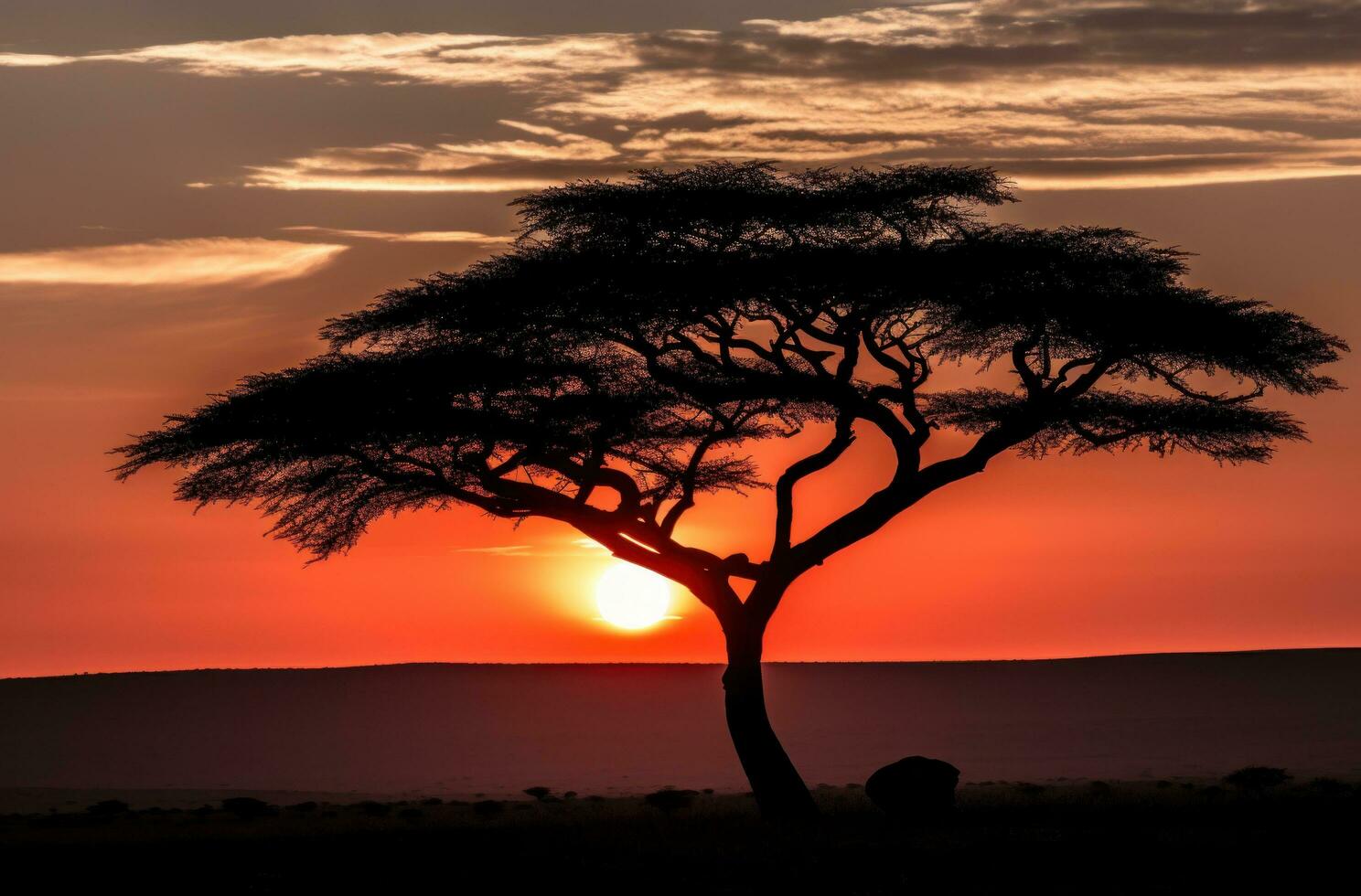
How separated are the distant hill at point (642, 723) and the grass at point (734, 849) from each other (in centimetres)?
2044

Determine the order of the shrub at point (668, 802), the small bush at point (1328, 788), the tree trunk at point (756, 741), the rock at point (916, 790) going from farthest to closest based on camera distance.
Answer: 1. the small bush at point (1328, 788)
2. the shrub at point (668, 802)
3. the tree trunk at point (756, 741)
4. the rock at point (916, 790)

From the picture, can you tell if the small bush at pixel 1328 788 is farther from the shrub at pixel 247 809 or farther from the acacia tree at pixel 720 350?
the shrub at pixel 247 809

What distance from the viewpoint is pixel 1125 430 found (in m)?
30.9

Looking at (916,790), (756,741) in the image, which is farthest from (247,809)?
(916,790)

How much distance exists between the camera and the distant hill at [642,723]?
60.7 metres

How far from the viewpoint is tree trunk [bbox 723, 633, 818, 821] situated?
29000mm

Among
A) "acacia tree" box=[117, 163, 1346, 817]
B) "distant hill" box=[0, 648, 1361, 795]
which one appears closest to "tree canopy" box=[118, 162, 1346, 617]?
"acacia tree" box=[117, 163, 1346, 817]

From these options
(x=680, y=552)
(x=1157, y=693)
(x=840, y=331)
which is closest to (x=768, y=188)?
(x=840, y=331)

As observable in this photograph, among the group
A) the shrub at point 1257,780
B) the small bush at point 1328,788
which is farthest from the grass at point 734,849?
the shrub at point 1257,780

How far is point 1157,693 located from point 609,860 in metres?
75.6

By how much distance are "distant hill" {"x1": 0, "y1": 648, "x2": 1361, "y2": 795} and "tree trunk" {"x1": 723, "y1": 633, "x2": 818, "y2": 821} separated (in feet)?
73.6

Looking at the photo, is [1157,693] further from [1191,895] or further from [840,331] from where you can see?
[1191,895]

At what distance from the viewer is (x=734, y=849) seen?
2458 centimetres

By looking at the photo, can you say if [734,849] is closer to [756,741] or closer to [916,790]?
[916,790]
